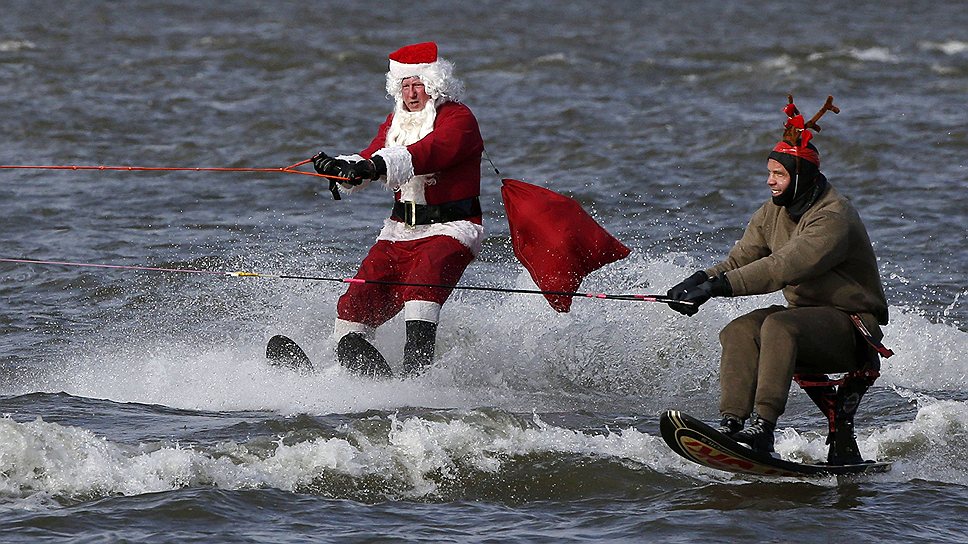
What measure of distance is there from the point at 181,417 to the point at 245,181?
24.7 ft

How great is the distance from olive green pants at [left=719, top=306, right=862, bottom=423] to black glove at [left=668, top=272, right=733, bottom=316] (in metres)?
0.23

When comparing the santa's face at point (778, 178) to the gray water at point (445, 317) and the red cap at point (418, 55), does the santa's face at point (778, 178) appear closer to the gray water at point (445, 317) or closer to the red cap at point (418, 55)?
the gray water at point (445, 317)

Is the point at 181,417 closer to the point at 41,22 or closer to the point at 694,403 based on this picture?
the point at 694,403

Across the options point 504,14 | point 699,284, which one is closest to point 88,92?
point 504,14

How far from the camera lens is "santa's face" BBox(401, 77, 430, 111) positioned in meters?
7.90

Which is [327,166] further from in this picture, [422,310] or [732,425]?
[732,425]

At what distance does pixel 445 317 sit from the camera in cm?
909

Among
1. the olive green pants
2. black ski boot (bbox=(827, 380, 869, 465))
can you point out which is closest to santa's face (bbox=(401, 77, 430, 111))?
the olive green pants

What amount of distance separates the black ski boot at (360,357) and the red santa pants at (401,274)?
23cm

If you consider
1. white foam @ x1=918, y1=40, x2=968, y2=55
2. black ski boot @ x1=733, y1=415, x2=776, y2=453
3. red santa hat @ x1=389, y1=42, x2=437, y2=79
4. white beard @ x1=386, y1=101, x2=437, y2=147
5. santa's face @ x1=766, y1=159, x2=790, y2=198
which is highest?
white foam @ x1=918, y1=40, x2=968, y2=55

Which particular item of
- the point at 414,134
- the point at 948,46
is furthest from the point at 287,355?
the point at 948,46

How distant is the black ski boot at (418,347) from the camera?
7.73 m

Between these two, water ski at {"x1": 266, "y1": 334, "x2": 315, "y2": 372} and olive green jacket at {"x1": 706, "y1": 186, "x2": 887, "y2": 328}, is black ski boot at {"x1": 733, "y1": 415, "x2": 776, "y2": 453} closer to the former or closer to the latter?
olive green jacket at {"x1": 706, "y1": 186, "x2": 887, "y2": 328}

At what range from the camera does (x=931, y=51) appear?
24422 millimetres
